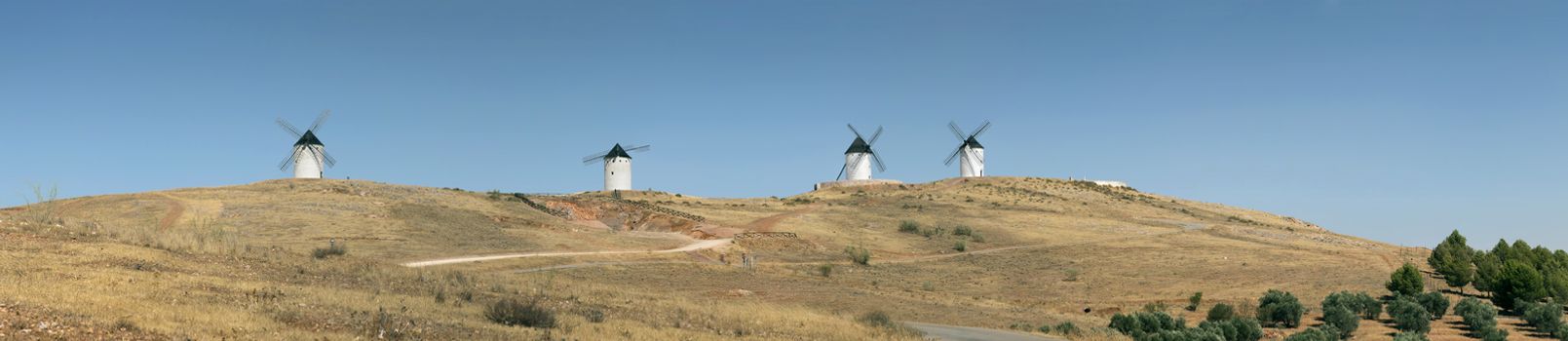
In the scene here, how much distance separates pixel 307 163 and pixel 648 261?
155ft

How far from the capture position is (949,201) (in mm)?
89312

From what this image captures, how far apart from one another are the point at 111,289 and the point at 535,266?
76.7 feet

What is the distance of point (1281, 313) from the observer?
35.0 meters

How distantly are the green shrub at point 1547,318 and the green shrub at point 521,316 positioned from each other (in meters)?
28.9

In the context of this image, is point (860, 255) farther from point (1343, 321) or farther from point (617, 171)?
point (617, 171)

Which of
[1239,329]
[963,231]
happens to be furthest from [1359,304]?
[963,231]

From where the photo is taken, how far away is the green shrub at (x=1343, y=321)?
32747mm

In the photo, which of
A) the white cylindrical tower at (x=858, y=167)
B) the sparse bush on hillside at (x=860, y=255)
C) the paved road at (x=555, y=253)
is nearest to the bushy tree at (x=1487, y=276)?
the sparse bush on hillside at (x=860, y=255)

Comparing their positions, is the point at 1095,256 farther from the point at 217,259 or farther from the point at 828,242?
the point at 217,259

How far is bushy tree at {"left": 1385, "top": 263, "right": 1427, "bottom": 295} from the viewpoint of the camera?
4103 centimetres

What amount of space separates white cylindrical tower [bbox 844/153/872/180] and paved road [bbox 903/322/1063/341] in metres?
78.2

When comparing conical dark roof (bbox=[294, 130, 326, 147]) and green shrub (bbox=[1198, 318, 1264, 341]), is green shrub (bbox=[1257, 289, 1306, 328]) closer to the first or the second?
green shrub (bbox=[1198, 318, 1264, 341])

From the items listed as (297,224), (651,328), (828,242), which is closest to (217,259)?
(651,328)

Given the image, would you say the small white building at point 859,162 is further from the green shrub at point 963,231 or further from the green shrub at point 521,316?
the green shrub at point 521,316
